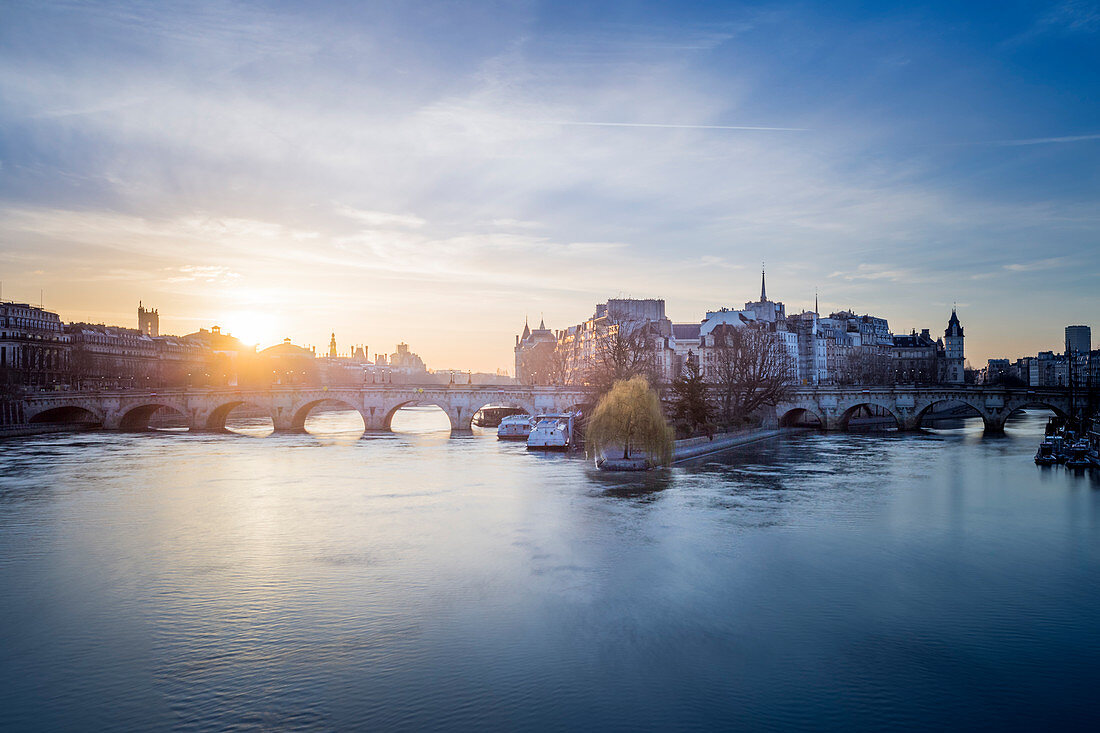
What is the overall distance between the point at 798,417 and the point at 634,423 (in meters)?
43.6

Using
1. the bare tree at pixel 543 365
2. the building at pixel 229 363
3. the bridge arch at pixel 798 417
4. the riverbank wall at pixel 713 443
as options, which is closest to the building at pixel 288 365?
the building at pixel 229 363

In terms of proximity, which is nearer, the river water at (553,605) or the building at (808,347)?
the river water at (553,605)

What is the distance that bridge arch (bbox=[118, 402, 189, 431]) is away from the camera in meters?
75.6

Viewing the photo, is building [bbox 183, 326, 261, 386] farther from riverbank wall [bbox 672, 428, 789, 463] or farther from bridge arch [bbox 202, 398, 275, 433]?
riverbank wall [bbox 672, 428, 789, 463]

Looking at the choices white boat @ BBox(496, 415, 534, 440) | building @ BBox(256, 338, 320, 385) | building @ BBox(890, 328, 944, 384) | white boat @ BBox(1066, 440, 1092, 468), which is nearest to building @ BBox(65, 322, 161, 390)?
building @ BBox(256, 338, 320, 385)

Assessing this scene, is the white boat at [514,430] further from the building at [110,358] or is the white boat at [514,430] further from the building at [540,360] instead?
the building at [110,358]

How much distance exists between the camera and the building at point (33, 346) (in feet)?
305

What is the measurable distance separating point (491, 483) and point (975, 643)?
24829mm

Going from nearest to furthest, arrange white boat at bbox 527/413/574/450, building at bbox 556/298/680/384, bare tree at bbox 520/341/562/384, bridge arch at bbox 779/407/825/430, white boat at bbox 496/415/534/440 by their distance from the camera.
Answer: white boat at bbox 527/413/574/450 → white boat at bbox 496/415/534/440 → bridge arch at bbox 779/407/825/430 → building at bbox 556/298/680/384 → bare tree at bbox 520/341/562/384

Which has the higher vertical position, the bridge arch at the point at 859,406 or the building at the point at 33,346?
the building at the point at 33,346

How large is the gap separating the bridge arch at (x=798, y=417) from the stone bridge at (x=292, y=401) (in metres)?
19.7

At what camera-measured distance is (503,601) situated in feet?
63.9

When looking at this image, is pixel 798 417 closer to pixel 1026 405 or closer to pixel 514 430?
pixel 1026 405

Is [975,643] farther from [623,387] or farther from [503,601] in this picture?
[623,387]
